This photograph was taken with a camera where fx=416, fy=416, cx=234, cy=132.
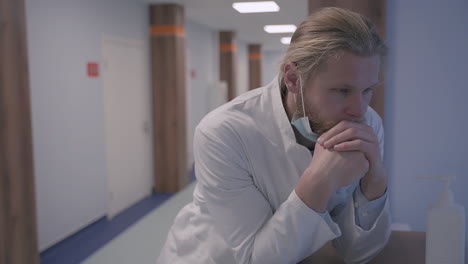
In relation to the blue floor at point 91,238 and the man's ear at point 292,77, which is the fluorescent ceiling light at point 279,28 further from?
the man's ear at point 292,77

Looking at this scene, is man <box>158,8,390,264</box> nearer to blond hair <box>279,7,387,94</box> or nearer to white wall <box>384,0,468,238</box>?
blond hair <box>279,7,387,94</box>

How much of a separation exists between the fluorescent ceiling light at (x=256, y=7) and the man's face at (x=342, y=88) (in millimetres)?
5034

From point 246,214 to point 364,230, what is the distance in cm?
36

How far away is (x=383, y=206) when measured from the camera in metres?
1.22

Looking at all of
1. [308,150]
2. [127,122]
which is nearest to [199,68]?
[127,122]

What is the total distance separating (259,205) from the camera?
112 centimetres

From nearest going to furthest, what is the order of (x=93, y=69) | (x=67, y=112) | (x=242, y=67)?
1. (x=67, y=112)
2. (x=93, y=69)
3. (x=242, y=67)

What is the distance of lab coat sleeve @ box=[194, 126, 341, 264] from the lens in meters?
1.04

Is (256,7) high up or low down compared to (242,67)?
up

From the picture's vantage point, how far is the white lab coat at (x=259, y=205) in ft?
3.46

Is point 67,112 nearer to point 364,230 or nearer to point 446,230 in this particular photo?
point 364,230

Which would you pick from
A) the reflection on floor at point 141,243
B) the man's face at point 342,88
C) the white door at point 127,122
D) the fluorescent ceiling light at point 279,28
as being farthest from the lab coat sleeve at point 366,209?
the fluorescent ceiling light at point 279,28

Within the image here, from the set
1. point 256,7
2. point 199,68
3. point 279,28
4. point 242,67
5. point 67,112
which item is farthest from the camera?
point 242,67

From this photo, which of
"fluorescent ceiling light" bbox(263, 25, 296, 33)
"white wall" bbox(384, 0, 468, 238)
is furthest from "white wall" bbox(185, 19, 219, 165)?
"white wall" bbox(384, 0, 468, 238)
